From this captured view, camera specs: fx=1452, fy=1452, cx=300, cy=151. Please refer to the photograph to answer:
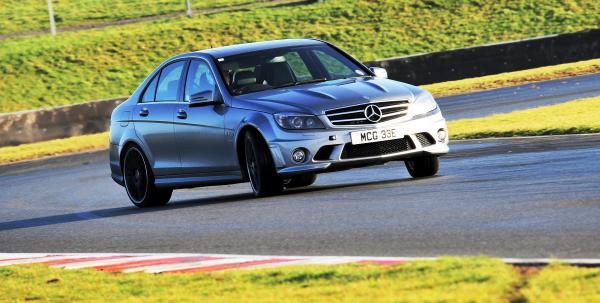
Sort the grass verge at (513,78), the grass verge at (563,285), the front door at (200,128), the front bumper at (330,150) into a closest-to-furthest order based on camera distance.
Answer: the grass verge at (563,285) < the front bumper at (330,150) < the front door at (200,128) < the grass verge at (513,78)

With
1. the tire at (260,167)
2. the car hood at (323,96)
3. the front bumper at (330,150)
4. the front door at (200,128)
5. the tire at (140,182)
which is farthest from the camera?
the tire at (140,182)

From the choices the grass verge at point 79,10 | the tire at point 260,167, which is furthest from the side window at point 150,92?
the grass verge at point 79,10

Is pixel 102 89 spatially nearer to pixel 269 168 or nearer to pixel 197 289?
pixel 269 168

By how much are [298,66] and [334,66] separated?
1.48ft

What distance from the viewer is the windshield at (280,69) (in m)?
13.9

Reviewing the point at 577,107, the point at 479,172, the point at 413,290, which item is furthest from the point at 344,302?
the point at 577,107

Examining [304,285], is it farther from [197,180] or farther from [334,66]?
[197,180]

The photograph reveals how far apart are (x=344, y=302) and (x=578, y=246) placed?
182 cm

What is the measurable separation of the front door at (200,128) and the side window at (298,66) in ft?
2.47

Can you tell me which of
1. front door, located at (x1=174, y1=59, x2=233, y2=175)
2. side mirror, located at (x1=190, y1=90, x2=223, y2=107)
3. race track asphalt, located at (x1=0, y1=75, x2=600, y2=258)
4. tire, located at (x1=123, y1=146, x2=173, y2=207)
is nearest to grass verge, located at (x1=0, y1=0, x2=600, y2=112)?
race track asphalt, located at (x1=0, y1=75, x2=600, y2=258)

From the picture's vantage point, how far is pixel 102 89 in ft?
155

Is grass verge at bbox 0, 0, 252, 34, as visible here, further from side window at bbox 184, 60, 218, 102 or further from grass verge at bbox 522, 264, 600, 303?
grass verge at bbox 522, 264, 600, 303

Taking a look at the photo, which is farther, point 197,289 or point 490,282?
point 197,289

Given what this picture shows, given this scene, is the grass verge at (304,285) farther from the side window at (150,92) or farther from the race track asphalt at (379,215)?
the side window at (150,92)
